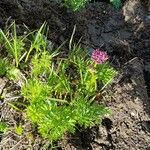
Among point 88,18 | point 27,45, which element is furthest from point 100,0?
point 27,45

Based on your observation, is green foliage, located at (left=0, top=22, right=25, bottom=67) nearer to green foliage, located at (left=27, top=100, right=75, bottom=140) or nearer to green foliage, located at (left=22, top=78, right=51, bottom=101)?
green foliage, located at (left=22, top=78, right=51, bottom=101)

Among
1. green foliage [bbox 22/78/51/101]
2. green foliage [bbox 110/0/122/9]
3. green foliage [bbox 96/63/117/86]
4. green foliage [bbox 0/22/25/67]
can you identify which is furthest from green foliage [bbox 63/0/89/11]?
green foliage [bbox 22/78/51/101]

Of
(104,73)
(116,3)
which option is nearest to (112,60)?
(104,73)

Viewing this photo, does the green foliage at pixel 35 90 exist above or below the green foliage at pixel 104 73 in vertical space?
below

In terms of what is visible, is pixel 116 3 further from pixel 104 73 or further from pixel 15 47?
pixel 15 47

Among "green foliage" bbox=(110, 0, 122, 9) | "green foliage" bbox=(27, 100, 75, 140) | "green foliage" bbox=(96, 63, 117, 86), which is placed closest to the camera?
"green foliage" bbox=(27, 100, 75, 140)

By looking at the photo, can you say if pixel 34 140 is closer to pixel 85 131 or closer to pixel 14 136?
pixel 14 136

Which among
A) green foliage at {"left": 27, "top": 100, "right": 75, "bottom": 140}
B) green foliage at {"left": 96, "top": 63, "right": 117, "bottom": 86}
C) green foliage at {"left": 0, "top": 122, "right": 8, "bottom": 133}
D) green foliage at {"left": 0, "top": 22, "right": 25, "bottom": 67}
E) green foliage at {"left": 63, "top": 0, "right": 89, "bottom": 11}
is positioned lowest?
green foliage at {"left": 0, "top": 122, "right": 8, "bottom": 133}

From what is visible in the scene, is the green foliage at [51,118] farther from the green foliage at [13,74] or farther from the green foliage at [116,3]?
the green foliage at [116,3]

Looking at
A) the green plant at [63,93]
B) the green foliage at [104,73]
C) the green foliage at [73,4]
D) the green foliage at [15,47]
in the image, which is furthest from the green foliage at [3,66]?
the green foliage at [73,4]
